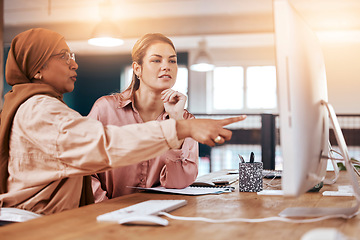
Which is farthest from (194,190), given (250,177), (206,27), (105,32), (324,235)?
(206,27)

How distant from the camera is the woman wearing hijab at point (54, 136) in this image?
3.53 ft

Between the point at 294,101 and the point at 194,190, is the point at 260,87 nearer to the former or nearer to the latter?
the point at 194,190

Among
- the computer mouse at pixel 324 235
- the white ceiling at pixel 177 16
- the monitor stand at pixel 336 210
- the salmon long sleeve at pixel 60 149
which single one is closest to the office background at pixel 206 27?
the white ceiling at pixel 177 16

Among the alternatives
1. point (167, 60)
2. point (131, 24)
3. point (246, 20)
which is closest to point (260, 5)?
point (246, 20)

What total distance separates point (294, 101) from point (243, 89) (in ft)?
27.7

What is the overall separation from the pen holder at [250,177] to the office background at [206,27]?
2.95 meters

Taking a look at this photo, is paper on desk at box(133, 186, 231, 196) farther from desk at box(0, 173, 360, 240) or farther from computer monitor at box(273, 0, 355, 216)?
computer monitor at box(273, 0, 355, 216)

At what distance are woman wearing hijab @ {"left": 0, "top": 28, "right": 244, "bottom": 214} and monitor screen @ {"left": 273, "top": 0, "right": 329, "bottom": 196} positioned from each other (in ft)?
1.01

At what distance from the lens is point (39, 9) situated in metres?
6.26

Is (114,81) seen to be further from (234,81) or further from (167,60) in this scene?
(167,60)

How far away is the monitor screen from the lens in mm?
758

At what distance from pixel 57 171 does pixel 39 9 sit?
571cm

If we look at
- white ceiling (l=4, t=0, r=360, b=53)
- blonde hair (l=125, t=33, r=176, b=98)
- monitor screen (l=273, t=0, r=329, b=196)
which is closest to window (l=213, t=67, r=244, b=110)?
white ceiling (l=4, t=0, r=360, b=53)

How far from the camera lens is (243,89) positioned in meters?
9.09
